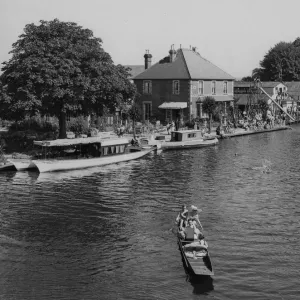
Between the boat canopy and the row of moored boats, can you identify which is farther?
the boat canopy

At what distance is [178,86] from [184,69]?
115 inches

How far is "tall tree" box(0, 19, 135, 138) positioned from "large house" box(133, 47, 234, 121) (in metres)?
27.9

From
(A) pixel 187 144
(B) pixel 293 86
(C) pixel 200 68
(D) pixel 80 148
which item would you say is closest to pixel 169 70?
(C) pixel 200 68

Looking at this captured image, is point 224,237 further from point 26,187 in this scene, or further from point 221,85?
point 221,85

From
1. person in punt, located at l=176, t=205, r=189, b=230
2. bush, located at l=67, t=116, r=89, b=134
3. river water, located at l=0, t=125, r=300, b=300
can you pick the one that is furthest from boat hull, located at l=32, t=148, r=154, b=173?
person in punt, located at l=176, t=205, r=189, b=230

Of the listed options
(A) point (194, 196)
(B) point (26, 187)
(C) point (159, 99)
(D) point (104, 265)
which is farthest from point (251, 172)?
(C) point (159, 99)

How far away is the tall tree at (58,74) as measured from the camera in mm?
54781

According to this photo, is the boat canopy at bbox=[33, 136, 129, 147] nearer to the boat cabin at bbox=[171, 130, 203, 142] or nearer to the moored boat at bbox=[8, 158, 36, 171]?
the moored boat at bbox=[8, 158, 36, 171]

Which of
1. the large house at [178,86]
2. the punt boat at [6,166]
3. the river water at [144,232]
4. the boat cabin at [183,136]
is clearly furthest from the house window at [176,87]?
the punt boat at [6,166]

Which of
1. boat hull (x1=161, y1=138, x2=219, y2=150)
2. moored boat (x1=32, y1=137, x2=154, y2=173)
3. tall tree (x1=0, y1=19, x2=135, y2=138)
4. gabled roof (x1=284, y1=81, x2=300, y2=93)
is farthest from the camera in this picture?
gabled roof (x1=284, y1=81, x2=300, y2=93)

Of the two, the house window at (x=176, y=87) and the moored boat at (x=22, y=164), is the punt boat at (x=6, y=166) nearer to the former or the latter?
the moored boat at (x=22, y=164)

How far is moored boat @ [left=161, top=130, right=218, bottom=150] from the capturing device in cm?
6700

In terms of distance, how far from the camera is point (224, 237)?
98.4ft

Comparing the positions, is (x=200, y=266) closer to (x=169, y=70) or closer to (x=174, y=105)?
(x=174, y=105)
